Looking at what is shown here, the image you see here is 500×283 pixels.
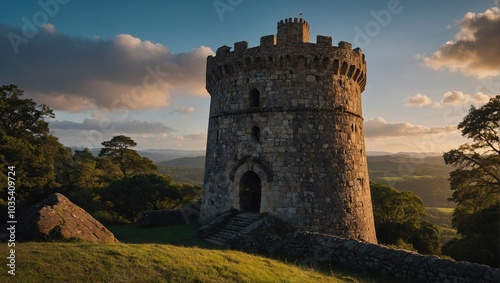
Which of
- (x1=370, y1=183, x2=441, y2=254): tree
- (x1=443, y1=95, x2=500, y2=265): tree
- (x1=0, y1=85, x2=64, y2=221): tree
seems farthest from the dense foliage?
(x1=443, y1=95, x2=500, y2=265): tree

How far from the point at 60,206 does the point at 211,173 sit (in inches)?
354

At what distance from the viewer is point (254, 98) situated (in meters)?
17.6

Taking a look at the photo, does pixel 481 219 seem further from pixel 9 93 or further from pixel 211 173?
pixel 9 93

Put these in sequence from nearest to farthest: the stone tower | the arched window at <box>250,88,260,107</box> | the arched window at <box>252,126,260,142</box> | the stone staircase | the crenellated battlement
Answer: the stone staircase < the stone tower < the crenellated battlement < the arched window at <box>252,126,260,142</box> < the arched window at <box>250,88,260,107</box>

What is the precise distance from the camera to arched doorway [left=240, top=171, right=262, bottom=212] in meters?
17.3

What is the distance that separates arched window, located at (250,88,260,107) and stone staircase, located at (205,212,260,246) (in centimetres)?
597

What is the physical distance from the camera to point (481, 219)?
17.9 metres

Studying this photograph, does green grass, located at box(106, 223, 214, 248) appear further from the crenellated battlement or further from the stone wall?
the crenellated battlement

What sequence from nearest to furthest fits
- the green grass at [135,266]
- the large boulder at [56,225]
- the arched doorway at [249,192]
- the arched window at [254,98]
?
the green grass at [135,266] < the large boulder at [56,225] < the arched doorway at [249,192] < the arched window at [254,98]

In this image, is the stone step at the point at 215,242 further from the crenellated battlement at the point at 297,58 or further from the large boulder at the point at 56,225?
the crenellated battlement at the point at 297,58

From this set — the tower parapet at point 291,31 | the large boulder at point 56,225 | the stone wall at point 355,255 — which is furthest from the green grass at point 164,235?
the tower parapet at point 291,31

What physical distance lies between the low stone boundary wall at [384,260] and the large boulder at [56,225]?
7367mm

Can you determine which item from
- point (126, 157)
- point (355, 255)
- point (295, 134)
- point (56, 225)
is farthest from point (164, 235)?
point (126, 157)

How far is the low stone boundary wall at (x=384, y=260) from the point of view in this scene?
26.8 feet
